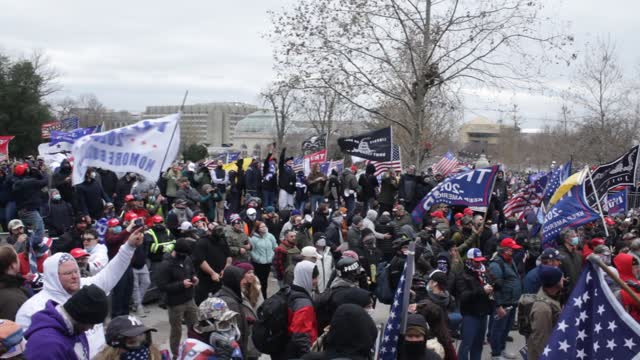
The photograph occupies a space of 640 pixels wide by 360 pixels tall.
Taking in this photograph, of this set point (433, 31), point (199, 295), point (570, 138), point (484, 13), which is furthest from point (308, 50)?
point (570, 138)

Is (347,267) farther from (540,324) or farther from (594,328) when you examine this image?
(594,328)

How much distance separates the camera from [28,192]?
1248 centimetres

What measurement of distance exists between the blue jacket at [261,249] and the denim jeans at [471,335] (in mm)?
3737

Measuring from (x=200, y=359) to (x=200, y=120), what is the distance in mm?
123242

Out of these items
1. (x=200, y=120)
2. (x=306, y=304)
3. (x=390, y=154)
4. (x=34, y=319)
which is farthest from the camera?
(x=200, y=120)

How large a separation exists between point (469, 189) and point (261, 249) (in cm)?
362

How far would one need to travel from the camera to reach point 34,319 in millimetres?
4094

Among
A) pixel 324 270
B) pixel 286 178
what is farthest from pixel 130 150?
pixel 286 178

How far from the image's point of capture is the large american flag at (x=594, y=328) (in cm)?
444

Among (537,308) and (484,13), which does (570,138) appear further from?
(537,308)

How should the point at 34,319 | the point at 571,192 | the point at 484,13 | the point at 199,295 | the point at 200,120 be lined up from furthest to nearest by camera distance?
the point at 200,120 → the point at 484,13 → the point at 571,192 → the point at 199,295 → the point at 34,319

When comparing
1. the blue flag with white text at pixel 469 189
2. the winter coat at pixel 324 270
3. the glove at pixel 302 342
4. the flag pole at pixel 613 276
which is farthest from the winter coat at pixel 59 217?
the flag pole at pixel 613 276

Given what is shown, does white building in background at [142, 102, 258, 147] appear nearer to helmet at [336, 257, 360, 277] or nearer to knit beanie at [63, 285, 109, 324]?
helmet at [336, 257, 360, 277]

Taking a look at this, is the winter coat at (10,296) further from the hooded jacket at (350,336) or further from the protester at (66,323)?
the hooded jacket at (350,336)
